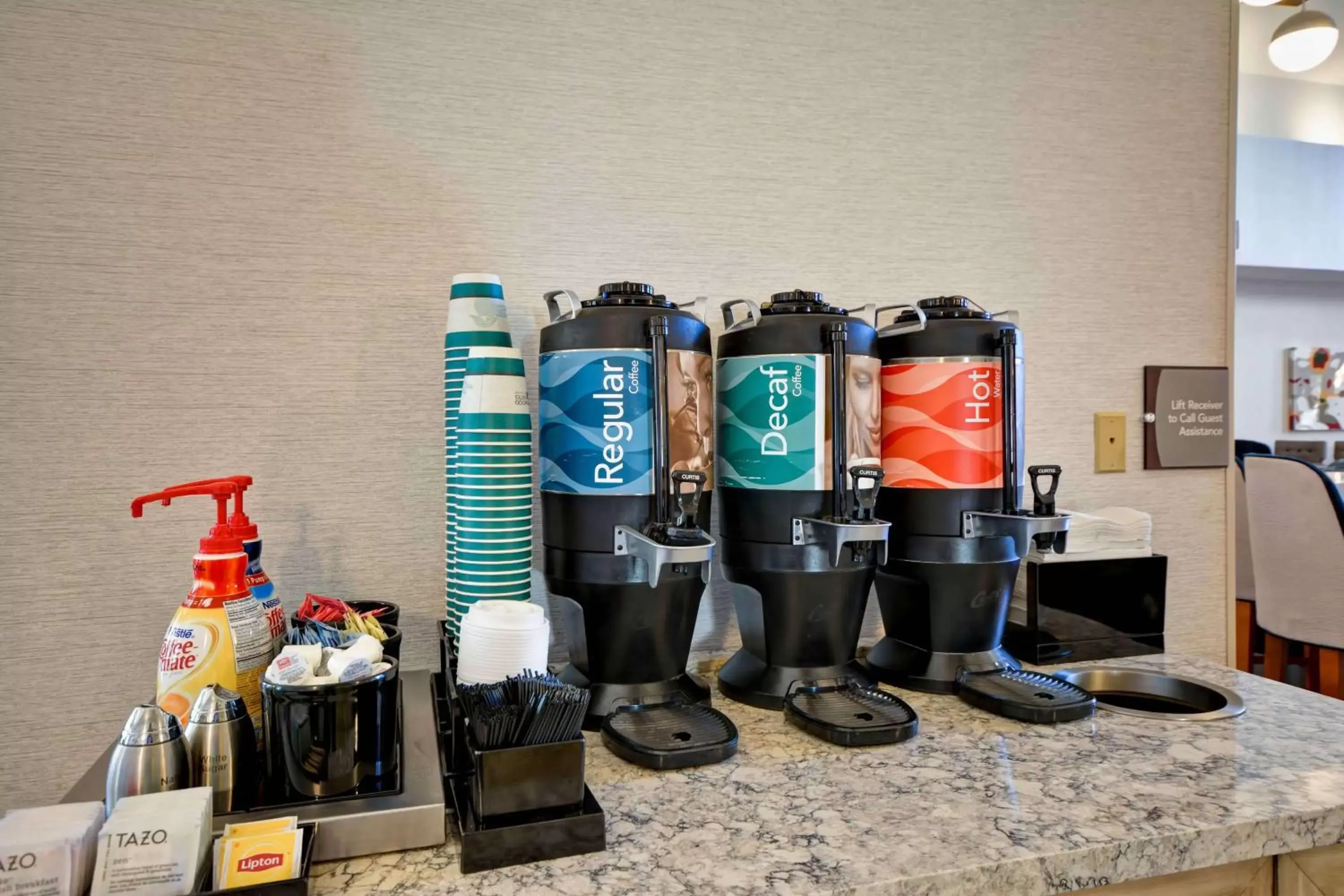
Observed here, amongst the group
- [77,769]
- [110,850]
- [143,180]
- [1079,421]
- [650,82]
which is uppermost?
[650,82]

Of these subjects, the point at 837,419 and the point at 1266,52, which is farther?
the point at 1266,52

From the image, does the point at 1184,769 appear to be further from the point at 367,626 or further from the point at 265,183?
the point at 265,183

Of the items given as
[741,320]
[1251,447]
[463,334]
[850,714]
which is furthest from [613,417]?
[1251,447]

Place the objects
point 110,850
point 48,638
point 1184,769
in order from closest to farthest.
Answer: point 110,850, point 1184,769, point 48,638

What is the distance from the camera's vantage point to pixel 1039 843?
702mm

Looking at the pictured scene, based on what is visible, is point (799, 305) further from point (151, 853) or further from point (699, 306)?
point (151, 853)

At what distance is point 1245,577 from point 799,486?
9.08 feet

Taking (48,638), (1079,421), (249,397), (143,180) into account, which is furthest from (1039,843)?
(143,180)

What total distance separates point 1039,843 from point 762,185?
0.95m

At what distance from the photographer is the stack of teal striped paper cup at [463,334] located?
1015 mm

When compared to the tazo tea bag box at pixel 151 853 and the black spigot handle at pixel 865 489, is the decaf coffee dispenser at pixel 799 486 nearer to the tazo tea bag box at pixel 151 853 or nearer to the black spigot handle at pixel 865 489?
the black spigot handle at pixel 865 489

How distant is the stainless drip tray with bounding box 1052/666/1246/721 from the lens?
111cm

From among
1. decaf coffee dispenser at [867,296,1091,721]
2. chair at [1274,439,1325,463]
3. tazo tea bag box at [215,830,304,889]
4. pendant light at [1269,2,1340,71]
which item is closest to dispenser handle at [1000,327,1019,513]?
decaf coffee dispenser at [867,296,1091,721]

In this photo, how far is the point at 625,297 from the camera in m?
0.98
